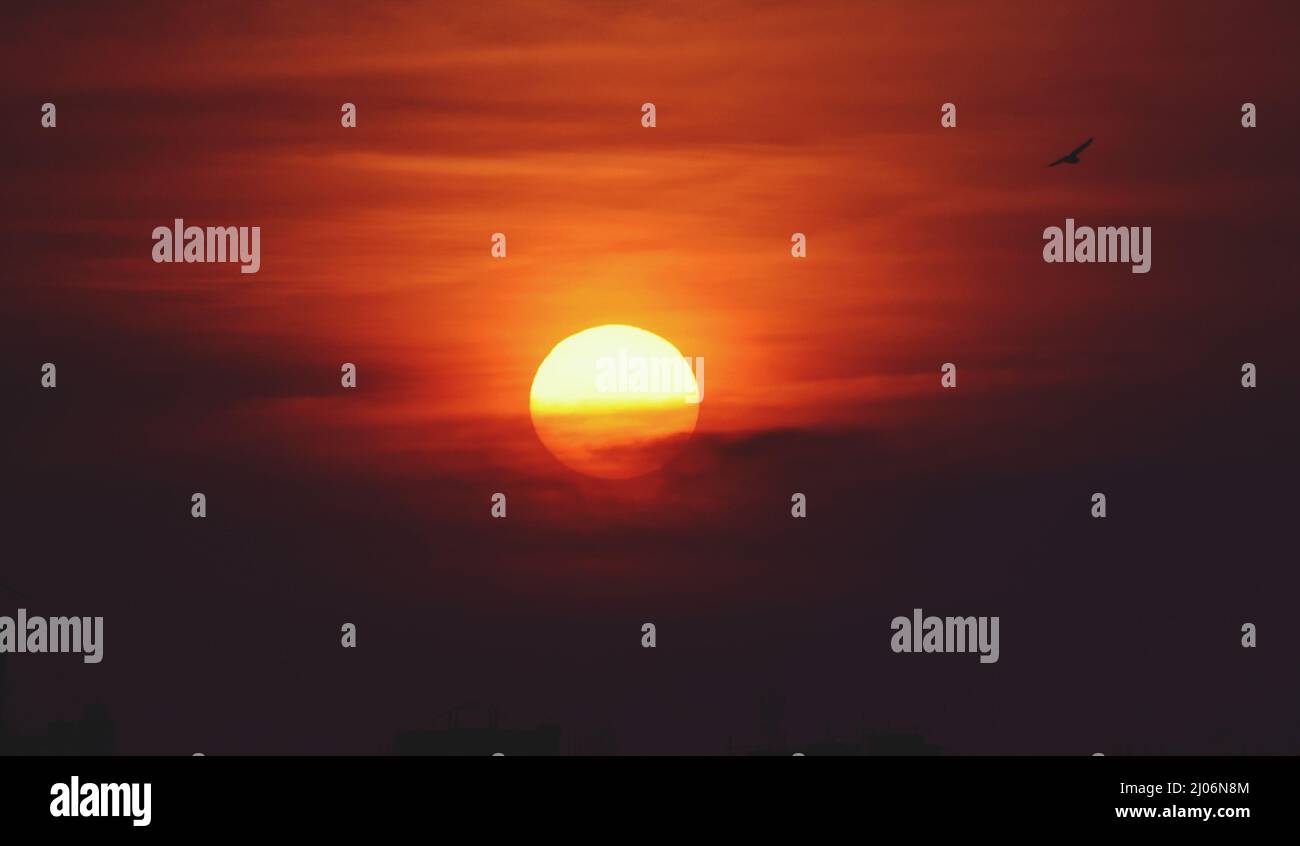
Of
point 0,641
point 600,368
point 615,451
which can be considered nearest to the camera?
point 600,368

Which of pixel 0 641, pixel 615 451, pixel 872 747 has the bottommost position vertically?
pixel 872 747
